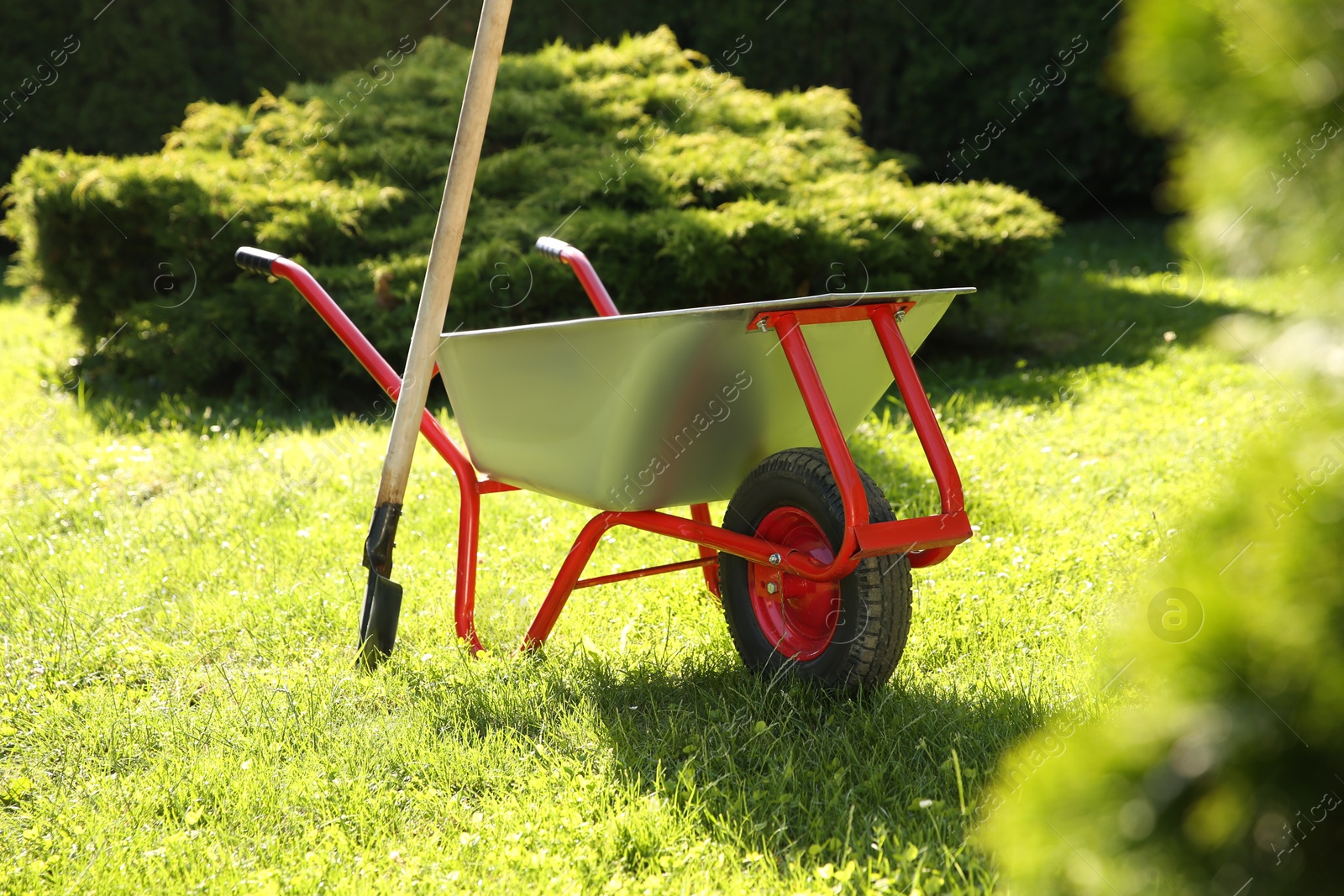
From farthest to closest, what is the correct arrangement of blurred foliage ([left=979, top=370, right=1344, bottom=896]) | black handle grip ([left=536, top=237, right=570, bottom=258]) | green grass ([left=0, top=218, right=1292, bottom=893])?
1. black handle grip ([left=536, top=237, right=570, bottom=258])
2. green grass ([left=0, top=218, right=1292, bottom=893])
3. blurred foliage ([left=979, top=370, right=1344, bottom=896])

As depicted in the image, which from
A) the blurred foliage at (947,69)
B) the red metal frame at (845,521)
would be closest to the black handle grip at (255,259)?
the red metal frame at (845,521)

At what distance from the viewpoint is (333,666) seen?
2340mm

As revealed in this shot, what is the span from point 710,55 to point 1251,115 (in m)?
9.00

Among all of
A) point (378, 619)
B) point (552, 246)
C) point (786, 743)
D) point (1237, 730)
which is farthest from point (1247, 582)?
point (552, 246)

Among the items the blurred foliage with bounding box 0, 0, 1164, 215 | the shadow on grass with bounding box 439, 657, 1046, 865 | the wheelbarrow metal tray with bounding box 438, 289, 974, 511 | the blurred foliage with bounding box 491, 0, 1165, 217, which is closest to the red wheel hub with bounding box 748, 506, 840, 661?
the shadow on grass with bounding box 439, 657, 1046, 865

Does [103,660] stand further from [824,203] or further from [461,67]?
[461,67]

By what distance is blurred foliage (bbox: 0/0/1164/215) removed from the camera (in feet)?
28.1

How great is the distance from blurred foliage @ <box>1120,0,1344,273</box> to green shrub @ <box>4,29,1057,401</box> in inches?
155

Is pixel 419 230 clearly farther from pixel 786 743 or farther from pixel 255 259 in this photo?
pixel 786 743

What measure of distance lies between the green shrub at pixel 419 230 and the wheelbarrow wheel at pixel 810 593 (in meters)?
2.73

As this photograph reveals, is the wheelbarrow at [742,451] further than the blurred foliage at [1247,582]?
Yes

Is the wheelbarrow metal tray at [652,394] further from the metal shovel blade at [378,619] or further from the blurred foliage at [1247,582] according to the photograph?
the blurred foliage at [1247,582]

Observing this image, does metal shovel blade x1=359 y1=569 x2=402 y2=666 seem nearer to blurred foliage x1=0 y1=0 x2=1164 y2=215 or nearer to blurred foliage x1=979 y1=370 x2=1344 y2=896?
blurred foliage x1=979 y1=370 x2=1344 y2=896

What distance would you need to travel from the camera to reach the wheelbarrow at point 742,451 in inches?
72.5
